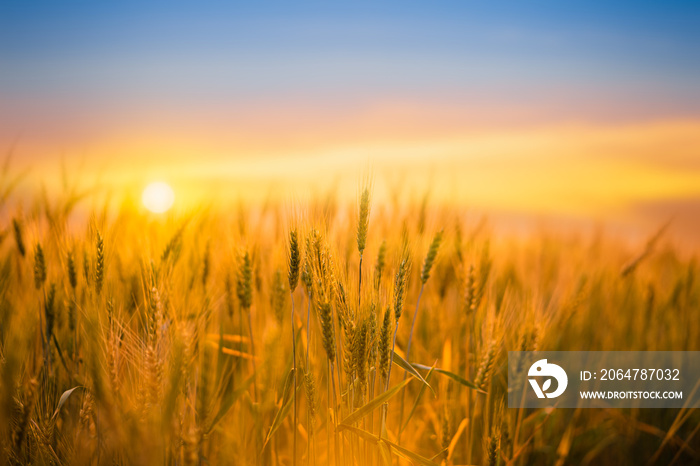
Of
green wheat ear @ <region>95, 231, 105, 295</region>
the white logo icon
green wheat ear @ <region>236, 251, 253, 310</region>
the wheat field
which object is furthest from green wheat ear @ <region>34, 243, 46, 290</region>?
the white logo icon

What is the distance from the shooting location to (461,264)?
1790 mm

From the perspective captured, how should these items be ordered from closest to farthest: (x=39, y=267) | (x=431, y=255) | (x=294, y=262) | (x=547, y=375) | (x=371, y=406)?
(x=371, y=406)
(x=294, y=262)
(x=431, y=255)
(x=39, y=267)
(x=547, y=375)

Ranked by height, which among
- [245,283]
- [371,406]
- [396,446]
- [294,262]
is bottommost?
[396,446]

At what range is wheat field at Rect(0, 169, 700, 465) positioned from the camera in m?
1.12

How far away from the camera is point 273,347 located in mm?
1315

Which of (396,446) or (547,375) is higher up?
(396,446)

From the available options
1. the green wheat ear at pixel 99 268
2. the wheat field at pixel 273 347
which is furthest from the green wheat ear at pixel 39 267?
the green wheat ear at pixel 99 268

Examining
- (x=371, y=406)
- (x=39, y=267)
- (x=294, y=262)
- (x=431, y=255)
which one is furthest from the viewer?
(x=39, y=267)

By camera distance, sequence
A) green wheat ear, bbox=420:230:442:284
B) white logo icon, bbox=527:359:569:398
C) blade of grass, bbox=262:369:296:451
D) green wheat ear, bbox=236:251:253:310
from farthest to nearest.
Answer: white logo icon, bbox=527:359:569:398, green wheat ear, bbox=236:251:253:310, green wheat ear, bbox=420:230:442:284, blade of grass, bbox=262:369:296:451

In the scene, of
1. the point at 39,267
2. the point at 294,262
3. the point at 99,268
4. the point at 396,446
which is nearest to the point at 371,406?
the point at 396,446

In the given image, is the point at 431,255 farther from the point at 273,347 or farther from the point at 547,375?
the point at 547,375

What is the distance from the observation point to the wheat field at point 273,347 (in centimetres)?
112

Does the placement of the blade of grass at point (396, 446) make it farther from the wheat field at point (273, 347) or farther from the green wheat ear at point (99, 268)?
the green wheat ear at point (99, 268)

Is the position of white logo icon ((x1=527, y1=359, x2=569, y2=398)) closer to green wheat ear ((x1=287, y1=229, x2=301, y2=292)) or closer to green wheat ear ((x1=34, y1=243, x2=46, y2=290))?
Answer: green wheat ear ((x1=287, y1=229, x2=301, y2=292))
